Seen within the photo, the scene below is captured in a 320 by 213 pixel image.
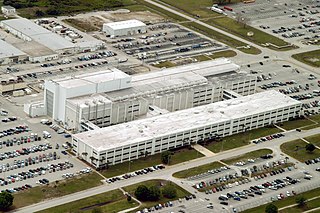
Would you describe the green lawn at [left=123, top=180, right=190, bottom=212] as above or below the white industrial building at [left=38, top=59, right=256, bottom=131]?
below

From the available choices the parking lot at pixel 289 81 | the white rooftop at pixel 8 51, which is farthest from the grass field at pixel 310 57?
the white rooftop at pixel 8 51

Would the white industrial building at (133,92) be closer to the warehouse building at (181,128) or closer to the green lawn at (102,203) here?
the warehouse building at (181,128)

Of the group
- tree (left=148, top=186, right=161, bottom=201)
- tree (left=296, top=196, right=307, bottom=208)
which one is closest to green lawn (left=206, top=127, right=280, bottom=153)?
tree (left=296, top=196, right=307, bottom=208)

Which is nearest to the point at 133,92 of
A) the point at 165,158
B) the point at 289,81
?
the point at 165,158

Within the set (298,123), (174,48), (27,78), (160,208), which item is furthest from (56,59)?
(160,208)

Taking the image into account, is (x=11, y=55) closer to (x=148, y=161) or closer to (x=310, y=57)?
(x=148, y=161)

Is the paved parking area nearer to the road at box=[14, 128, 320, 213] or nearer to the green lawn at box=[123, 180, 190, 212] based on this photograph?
the road at box=[14, 128, 320, 213]
